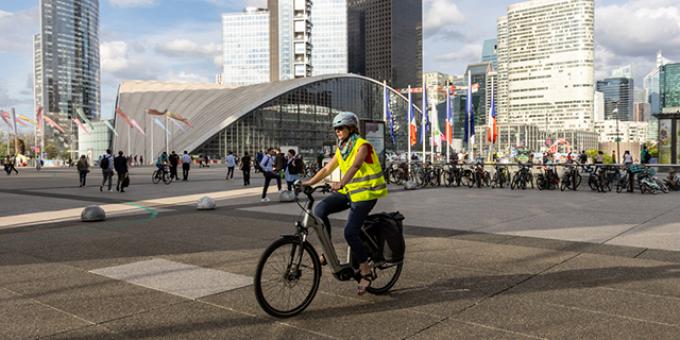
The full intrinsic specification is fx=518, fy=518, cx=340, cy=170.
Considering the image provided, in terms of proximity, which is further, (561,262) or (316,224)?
(561,262)

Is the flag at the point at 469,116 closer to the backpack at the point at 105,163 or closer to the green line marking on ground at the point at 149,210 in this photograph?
the backpack at the point at 105,163

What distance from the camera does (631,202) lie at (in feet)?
46.8

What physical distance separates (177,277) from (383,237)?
8.02 ft

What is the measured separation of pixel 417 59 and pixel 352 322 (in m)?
198

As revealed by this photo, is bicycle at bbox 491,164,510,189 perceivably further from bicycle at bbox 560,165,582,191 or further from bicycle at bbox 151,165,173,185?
bicycle at bbox 151,165,173,185

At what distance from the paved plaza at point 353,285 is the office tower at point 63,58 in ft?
639

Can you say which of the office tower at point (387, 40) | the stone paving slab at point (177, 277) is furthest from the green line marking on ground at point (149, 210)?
the office tower at point (387, 40)

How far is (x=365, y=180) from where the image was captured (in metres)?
4.84

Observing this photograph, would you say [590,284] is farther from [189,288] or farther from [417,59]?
[417,59]

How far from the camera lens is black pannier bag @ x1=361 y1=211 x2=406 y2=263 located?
5020mm

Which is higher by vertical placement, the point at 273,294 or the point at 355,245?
the point at 355,245

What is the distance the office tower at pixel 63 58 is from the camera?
183m

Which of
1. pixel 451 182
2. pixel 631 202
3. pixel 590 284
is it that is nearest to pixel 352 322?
pixel 590 284

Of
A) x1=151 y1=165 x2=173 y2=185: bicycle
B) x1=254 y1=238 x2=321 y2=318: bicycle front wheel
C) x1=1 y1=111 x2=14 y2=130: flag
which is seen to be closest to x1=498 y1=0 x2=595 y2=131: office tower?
x1=1 y1=111 x2=14 y2=130: flag
